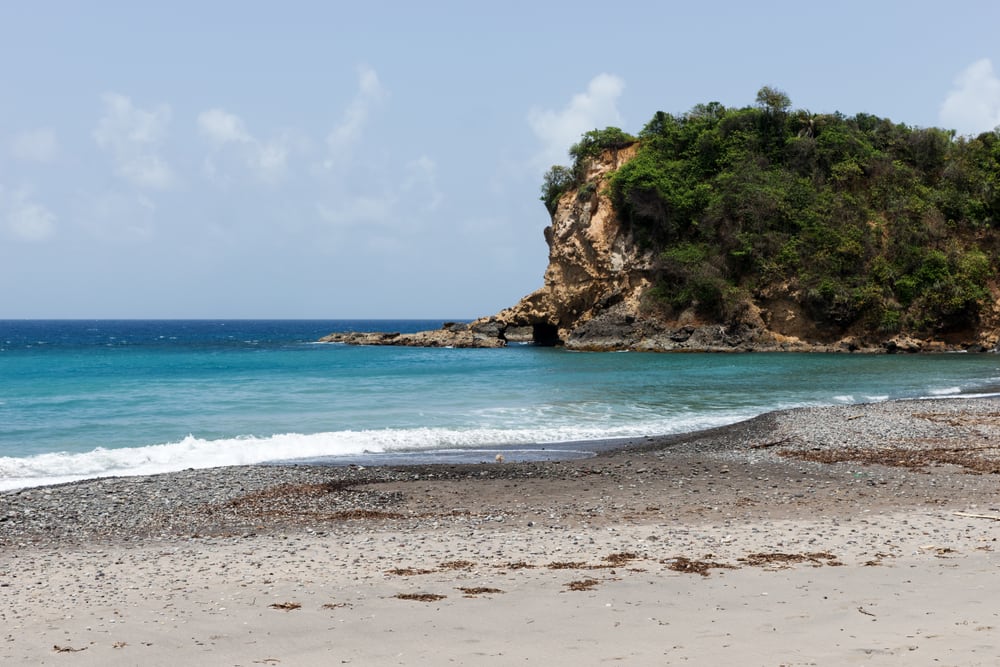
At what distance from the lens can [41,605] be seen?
271 inches

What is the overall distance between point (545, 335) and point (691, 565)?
61.9m

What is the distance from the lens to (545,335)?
6956 centimetres

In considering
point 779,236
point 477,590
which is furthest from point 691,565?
point 779,236

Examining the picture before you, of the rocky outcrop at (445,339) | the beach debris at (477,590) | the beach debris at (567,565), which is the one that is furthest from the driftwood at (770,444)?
the rocky outcrop at (445,339)

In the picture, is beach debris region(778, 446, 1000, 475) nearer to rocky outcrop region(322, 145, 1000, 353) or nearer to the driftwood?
the driftwood

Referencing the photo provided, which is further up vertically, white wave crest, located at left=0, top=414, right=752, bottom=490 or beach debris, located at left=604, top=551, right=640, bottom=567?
beach debris, located at left=604, top=551, right=640, bottom=567

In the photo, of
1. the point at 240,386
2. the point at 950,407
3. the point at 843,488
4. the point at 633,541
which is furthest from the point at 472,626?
the point at 240,386

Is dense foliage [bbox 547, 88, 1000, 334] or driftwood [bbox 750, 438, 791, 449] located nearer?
driftwood [bbox 750, 438, 791, 449]

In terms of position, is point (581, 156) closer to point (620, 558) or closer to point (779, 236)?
point (779, 236)

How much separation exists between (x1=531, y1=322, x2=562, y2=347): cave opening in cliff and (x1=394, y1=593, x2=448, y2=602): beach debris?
60.8 meters

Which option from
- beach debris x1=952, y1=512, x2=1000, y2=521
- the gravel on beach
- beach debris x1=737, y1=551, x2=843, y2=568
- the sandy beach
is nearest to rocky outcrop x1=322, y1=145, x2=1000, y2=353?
the gravel on beach

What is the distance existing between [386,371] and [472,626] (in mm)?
35633

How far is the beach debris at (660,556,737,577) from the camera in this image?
7.50 meters

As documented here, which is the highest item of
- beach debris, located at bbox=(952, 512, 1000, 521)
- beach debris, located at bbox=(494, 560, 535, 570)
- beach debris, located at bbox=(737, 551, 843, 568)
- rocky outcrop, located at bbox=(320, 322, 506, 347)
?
rocky outcrop, located at bbox=(320, 322, 506, 347)
